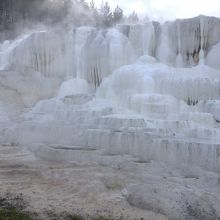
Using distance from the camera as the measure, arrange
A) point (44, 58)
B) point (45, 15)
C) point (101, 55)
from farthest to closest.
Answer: point (45, 15), point (44, 58), point (101, 55)

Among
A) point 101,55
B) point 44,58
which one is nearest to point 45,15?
point 44,58

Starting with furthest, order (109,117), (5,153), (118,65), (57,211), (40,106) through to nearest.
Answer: (118,65) < (40,106) < (109,117) < (5,153) < (57,211)

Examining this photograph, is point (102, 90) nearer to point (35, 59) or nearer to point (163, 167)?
point (35, 59)

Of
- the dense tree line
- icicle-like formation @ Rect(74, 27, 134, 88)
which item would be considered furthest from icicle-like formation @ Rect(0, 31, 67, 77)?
the dense tree line

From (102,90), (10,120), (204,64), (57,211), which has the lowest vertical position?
(57,211)

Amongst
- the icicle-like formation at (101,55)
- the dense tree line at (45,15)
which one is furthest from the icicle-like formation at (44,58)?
the dense tree line at (45,15)

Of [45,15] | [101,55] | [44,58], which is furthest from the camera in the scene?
[45,15]

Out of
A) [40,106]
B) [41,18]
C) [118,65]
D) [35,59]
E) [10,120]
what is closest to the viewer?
[10,120]

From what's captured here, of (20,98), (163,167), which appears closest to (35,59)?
(20,98)

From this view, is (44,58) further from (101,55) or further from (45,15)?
(45,15)

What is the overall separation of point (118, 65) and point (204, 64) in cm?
276

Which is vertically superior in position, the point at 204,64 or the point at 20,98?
the point at 204,64

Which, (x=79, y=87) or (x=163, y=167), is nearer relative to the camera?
(x=163, y=167)

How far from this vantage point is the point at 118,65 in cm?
1242
